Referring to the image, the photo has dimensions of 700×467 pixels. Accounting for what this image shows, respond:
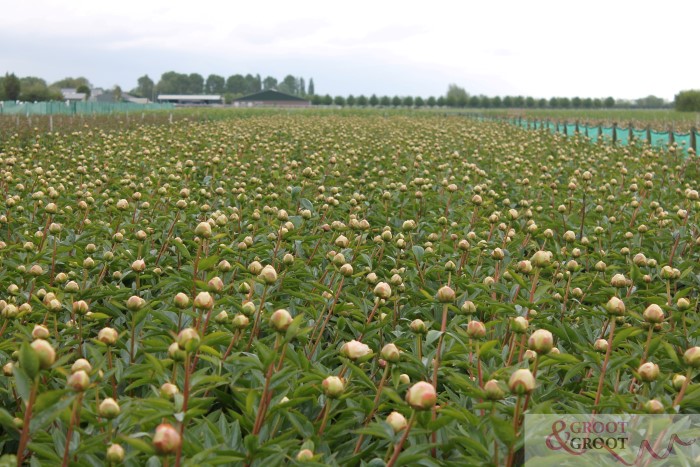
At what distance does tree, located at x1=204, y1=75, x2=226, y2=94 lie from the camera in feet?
449

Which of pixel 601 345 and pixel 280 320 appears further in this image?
pixel 601 345

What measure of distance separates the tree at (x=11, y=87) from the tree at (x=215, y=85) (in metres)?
77.5

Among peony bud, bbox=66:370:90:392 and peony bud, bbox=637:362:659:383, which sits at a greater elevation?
peony bud, bbox=66:370:90:392

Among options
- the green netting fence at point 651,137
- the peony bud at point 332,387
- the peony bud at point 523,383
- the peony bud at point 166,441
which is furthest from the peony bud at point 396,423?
the green netting fence at point 651,137

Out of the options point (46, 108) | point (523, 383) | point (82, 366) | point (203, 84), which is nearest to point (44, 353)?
point (82, 366)

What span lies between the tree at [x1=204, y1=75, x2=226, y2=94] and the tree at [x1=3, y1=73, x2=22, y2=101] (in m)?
77.5

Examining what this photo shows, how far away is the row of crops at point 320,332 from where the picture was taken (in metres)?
1.34

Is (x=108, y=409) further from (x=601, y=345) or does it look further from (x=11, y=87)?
(x=11, y=87)

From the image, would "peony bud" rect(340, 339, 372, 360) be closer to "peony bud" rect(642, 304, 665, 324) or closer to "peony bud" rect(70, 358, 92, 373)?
"peony bud" rect(70, 358, 92, 373)

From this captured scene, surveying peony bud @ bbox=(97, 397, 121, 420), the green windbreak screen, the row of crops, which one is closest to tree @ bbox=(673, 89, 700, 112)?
the green windbreak screen

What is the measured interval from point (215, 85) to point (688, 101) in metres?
104

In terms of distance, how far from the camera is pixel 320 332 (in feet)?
6.95

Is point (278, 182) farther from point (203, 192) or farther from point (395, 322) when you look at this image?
point (395, 322)

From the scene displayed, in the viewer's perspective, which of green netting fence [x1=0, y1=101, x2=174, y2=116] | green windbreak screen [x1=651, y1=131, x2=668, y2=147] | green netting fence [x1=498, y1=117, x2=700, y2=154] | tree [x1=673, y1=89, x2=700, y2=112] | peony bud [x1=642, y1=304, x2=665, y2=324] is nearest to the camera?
peony bud [x1=642, y1=304, x2=665, y2=324]
